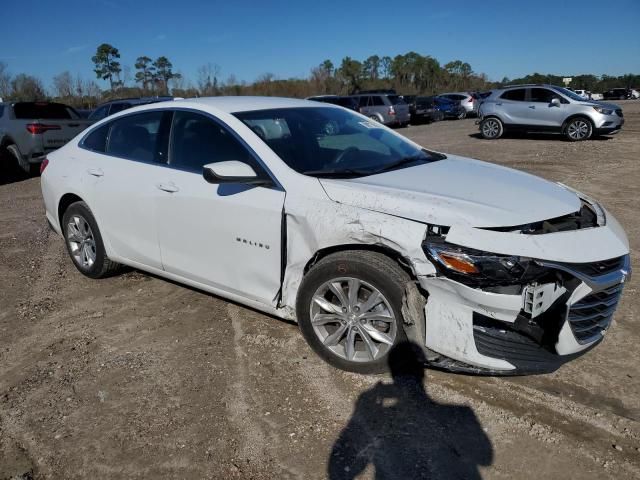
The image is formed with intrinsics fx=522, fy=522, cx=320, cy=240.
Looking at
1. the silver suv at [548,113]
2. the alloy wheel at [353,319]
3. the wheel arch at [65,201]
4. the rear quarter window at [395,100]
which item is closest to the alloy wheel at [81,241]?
the wheel arch at [65,201]

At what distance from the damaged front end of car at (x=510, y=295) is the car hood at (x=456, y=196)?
0.08m

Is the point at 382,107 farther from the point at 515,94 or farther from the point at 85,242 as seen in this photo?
the point at 85,242

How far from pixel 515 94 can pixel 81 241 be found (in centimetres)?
1485

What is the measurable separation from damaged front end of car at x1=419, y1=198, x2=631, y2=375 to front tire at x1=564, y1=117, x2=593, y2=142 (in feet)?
46.7

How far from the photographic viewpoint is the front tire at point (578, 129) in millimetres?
15250

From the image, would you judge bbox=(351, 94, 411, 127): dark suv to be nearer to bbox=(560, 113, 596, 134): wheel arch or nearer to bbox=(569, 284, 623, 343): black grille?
bbox=(560, 113, 596, 134): wheel arch

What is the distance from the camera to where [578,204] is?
10.8 ft

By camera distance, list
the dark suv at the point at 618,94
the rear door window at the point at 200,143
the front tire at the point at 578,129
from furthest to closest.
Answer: the dark suv at the point at 618,94 → the front tire at the point at 578,129 → the rear door window at the point at 200,143

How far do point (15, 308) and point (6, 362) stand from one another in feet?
3.31

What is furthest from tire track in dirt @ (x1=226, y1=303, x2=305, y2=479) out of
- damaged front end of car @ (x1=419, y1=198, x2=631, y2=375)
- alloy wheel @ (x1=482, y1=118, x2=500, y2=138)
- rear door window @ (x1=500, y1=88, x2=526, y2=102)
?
alloy wheel @ (x1=482, y1=118, x2=500, y2=138)

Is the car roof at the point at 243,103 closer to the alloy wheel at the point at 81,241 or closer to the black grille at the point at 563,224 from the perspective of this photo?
the alloy wheel at the point at 81,241

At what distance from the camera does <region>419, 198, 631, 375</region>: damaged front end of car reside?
8.76 feet

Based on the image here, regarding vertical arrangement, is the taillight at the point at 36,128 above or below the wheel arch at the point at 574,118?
above

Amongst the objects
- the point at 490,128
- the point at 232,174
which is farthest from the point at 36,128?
the point at 490,128
